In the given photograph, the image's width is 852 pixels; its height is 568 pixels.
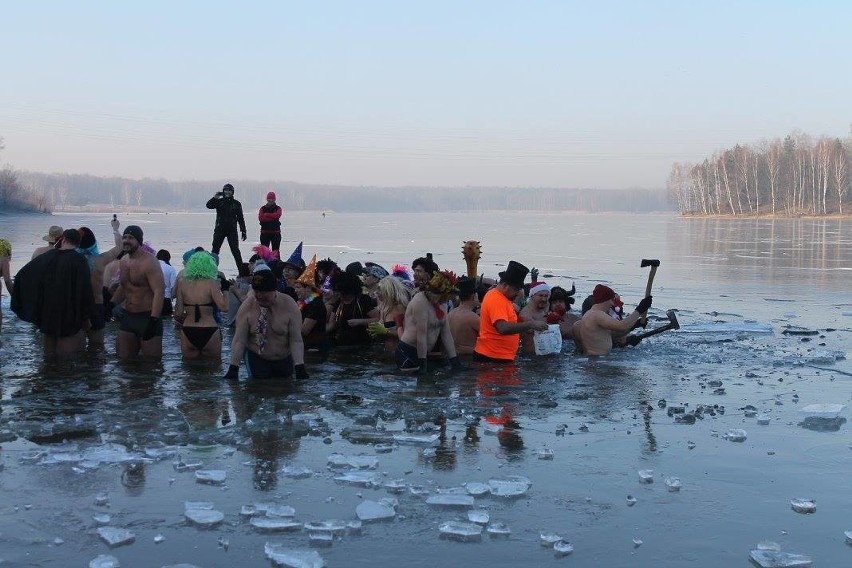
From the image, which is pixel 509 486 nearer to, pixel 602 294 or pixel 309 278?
pixel 602 294

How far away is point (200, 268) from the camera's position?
1095 centimetres

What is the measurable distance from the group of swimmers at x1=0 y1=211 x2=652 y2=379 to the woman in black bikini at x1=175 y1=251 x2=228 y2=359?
1 centimetres

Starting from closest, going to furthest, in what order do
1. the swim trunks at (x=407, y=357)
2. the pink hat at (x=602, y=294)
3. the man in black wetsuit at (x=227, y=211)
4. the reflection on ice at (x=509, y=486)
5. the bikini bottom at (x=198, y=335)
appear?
the reflection on ice at (x=509, y=486) < the swim trunks at (x=407, y=357) < the bikini bottom at (x=198, y=335) < the pink hat at (x=602, y=294) < the man in black wetsuit at (x=227, y=211)

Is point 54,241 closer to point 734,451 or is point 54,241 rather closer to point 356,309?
point 356,309

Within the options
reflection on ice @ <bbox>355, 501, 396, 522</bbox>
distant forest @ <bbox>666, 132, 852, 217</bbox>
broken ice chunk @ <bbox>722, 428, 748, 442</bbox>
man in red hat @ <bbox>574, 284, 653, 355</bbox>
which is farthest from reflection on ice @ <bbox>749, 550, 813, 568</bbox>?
distant forest @ <bbox>666, 132, 852, 217</bbox>

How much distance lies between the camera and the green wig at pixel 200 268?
10930mm

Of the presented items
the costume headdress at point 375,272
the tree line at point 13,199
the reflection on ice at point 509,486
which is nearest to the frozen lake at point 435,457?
the reflection on ice at point 509,486

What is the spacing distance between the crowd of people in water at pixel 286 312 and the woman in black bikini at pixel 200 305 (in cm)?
1

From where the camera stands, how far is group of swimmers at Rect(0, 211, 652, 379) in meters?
10.1

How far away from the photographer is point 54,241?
13188mm

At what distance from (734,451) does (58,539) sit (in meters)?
4.87

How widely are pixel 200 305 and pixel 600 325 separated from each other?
4760 millimetres

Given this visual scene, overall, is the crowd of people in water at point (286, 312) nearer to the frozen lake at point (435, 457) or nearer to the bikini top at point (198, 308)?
the bikini top at point (198, 308)

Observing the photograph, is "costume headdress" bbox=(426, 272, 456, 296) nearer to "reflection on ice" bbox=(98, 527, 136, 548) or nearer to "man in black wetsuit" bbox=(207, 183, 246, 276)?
"reflection on ice" bbox=(98, 527, 136, 548)
